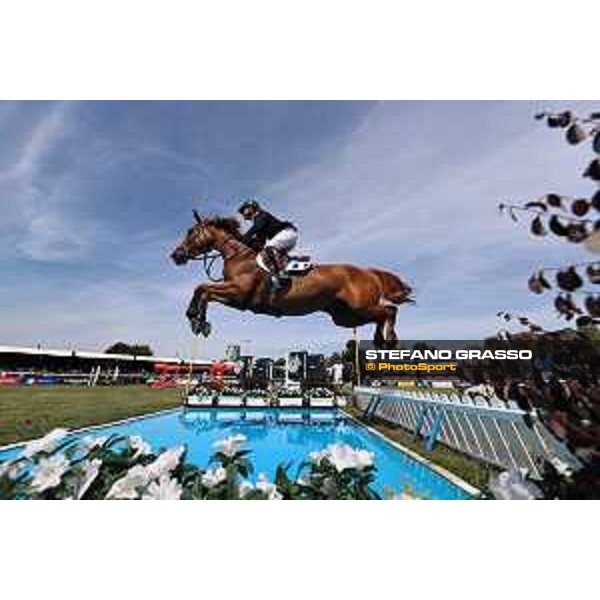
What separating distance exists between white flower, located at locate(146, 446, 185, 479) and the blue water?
0.64 metres

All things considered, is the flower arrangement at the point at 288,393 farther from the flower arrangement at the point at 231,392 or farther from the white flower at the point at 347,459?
the white flower at the point at 347,459

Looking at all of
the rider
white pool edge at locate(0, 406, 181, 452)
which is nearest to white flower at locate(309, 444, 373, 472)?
white pool edge at locate(0, 406, 181, 452)

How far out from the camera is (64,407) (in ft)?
22.0

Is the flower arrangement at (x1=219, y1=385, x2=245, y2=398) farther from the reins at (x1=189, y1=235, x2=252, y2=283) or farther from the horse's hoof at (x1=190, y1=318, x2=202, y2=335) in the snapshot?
the reins at (x1=189, y1=235, x2=252, y2=283)

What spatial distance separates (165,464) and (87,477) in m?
0.31

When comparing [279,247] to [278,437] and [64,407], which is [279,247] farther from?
[64,407]

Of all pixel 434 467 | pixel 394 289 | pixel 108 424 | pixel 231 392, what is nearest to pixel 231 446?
pixel 434 467

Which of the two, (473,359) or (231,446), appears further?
(231,446)

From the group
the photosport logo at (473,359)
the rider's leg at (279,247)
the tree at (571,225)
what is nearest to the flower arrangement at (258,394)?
the photosport logo at (473,359)

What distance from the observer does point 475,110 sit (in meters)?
3.91

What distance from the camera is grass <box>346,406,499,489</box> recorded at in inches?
145

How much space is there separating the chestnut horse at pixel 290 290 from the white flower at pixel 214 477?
232cm
